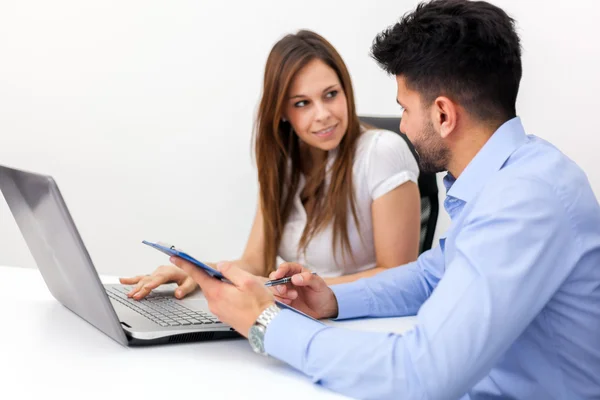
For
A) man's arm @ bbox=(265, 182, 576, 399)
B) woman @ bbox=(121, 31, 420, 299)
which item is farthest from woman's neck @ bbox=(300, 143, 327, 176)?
man's arm @ bbox=(265, 182, 576, 399)

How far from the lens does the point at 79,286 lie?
4.05 feet

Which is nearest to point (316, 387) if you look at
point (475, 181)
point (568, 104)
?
point (475, 181)

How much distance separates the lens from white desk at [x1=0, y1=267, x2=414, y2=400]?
977 mm

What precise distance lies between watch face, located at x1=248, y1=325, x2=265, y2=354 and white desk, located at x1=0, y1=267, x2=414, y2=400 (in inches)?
1.1

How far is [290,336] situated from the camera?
1.05m

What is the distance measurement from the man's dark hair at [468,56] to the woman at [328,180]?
85 centimetres

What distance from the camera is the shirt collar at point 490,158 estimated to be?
115 cm

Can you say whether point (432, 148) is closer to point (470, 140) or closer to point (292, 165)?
point (470, 140)

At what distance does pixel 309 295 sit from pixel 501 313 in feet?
1.69

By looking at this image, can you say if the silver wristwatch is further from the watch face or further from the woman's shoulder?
the woman's shoulder

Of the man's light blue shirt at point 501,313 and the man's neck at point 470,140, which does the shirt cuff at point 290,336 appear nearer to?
the man's light blue shirt at point 501,313

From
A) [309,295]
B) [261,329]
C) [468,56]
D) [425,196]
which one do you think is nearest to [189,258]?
[261,329]

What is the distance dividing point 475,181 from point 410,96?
211mm

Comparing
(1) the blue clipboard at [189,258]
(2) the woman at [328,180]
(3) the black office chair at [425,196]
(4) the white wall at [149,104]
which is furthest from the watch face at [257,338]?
(4) the white wall at [149,104]
